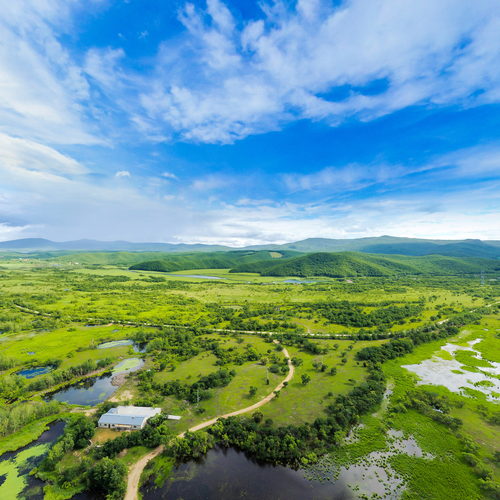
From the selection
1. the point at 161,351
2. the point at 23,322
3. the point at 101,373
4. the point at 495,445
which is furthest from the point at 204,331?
the point at 495,445

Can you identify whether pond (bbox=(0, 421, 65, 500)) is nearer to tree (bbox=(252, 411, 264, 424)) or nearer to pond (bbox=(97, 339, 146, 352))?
tree (bbox=(252, 411, 264, 424))

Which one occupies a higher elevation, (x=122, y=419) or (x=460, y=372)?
(x=122, y=419)

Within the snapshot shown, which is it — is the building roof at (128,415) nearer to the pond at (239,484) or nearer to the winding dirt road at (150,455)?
the winding dirt road at (150,455)

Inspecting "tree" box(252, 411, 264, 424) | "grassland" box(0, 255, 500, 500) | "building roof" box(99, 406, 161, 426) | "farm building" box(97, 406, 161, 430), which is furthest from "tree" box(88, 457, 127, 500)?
"tree" box(252, 411, 264, 424)

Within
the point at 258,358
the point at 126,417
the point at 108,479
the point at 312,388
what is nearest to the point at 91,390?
the point at 126,417

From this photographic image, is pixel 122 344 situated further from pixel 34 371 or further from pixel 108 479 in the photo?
pixel 108 479

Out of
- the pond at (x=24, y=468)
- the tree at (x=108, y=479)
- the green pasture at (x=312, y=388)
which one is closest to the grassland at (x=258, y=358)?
the green pasture at (x=312, y=388)
